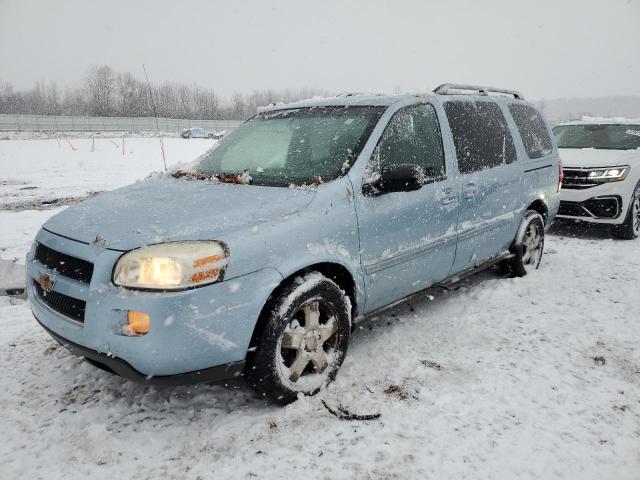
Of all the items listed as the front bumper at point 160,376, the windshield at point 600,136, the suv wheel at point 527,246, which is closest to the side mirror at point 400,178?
the front bumper at point 160,376

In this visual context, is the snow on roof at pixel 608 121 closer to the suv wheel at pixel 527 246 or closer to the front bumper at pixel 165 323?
the suv wheel at pixel 527 246

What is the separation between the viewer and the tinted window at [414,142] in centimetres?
333

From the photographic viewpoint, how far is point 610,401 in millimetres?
2887

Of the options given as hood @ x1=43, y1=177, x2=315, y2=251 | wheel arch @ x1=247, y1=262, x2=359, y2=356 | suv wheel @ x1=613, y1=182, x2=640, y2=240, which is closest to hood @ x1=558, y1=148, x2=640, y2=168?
suv wheel @ x1=613, y1=182, x2=640, y2=240

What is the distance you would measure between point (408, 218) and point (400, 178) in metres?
0.47

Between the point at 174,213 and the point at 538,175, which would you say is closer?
the point at 174,213

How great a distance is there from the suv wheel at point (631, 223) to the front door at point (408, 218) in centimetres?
471

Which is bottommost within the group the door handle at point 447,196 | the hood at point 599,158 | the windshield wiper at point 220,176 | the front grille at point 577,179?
the front grille at point 577,179

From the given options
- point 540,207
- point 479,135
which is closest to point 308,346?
point 479,135

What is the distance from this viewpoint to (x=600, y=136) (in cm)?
825

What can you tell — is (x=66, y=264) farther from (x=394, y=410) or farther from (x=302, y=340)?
(x=394, y=410)

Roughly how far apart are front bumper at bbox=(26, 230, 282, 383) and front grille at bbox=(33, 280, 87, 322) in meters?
0.03

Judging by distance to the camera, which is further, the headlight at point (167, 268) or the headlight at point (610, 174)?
the headlight at point (610, 174)

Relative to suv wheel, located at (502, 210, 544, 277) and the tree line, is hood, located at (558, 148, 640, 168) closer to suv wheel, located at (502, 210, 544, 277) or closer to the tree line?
suv wheel, located at (502, 210, 544, 277)
